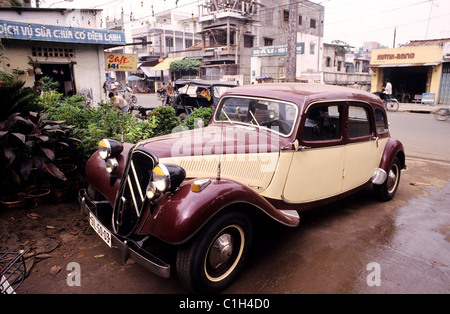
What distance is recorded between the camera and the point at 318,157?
3350mm

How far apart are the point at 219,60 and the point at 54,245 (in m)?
31.0

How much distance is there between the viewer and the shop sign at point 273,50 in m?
24.0

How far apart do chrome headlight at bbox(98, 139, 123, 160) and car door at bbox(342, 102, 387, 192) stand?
2.62m

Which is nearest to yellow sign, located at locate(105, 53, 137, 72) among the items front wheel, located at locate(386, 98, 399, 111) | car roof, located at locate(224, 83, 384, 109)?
car roof, located at locate(224, 83, 384, 109)

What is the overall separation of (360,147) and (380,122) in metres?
0.83

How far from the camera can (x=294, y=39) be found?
12211mm

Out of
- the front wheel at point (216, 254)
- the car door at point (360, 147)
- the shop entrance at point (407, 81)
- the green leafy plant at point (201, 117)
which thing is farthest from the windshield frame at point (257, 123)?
the shop entrance at point (407, 81)

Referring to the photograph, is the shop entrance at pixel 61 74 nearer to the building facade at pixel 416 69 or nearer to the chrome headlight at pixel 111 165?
the chrome headlight at pixel 111 165

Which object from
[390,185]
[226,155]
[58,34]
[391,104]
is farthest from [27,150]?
[391,104]

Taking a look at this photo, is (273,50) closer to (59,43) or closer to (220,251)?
(59,43)

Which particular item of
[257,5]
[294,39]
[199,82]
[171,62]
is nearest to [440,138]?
[294,39]

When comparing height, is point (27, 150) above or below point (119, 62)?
below

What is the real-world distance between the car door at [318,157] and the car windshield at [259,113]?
0.17 m
